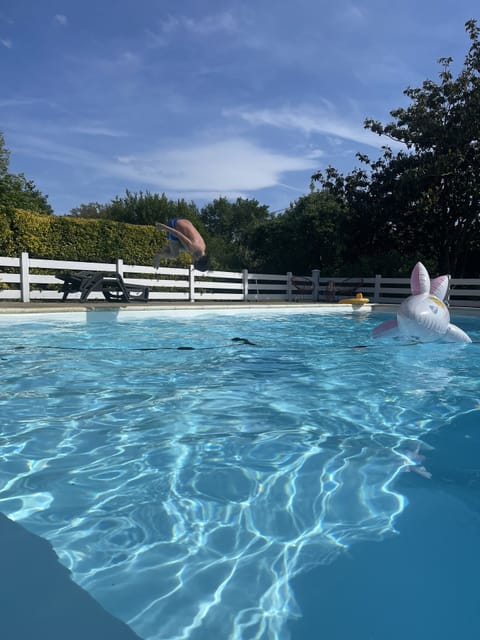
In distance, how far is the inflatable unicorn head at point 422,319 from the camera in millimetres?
6035

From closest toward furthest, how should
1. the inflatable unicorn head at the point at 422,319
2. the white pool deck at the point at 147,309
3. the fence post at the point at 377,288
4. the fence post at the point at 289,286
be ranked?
the inflatable unicorn head at the point at 422,319, the white pool deck at the point at 147,309, the fence post at the point at 377,288, the fence post at the point at 289,286

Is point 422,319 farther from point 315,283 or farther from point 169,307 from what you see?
point 315,283

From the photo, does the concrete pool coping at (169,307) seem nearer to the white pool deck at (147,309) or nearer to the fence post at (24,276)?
the white pool deck at (147,309)

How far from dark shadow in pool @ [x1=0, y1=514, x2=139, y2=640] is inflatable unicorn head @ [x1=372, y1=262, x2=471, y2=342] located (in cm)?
Result: 538

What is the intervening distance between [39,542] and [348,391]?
3252mm

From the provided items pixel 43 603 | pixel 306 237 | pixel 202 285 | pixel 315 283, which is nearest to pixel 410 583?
pixel 43 603

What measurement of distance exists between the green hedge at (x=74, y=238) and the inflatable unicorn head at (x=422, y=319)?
34.9 ft

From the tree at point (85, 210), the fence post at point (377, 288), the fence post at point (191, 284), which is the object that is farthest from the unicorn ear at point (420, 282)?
the tree at point (85, 210)

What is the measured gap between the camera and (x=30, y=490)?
224 cm

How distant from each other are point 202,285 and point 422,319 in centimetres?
1090

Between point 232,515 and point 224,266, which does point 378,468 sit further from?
point 224,266

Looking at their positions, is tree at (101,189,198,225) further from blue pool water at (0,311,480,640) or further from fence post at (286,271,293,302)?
blue pool water at (0,311,480,640)

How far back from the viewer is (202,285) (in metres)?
16.1

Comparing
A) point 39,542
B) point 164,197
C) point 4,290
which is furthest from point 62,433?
point 164,197
